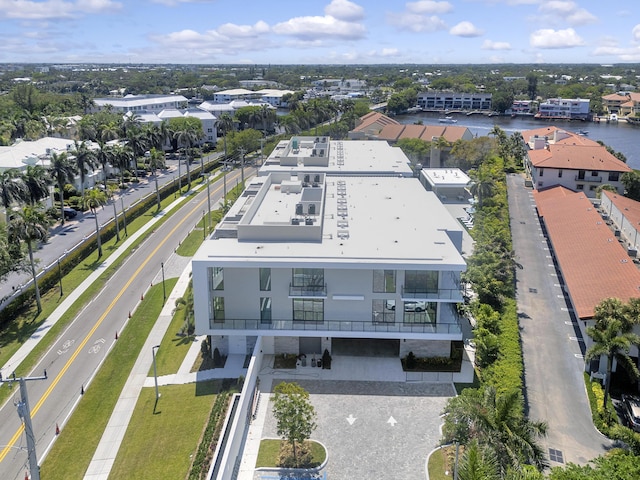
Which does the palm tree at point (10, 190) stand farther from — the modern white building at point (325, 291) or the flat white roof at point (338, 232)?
the modern white building at point (325, 291)

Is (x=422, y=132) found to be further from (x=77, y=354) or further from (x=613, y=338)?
(x=77, y=354)

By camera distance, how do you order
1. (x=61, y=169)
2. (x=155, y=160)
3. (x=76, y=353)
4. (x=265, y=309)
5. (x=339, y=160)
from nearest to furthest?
1. (x=265, y=309)
2. (x=76, y=353)
3. (x=61, y=169)
4. (x=339, y=160)
5. (x=155, y=160)

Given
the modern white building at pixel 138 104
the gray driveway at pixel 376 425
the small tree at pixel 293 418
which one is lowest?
the gray driveway at pixel 376 425

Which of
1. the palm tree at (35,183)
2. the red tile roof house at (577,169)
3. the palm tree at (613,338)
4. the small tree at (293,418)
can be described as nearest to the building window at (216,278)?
the small tree at (293,418)

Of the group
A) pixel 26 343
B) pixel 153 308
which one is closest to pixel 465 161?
pixel 153 308

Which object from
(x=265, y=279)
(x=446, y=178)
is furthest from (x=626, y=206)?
(x=265, y=279)

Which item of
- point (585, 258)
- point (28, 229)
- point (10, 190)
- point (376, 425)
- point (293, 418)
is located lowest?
point (376, 425)
